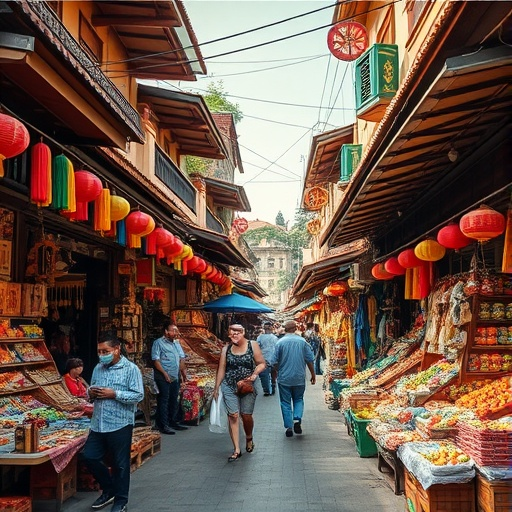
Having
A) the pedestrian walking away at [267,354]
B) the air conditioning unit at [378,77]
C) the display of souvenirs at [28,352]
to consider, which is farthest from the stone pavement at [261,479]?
the air conditioning unit at [378,77]

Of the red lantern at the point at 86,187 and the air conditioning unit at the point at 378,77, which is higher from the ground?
the air conditioning unit at the point at 378,77

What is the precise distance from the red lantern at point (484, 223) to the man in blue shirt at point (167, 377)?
245 inches

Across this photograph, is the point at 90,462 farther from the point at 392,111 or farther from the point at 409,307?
the point at 409,307

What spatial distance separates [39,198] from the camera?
5.28 metres

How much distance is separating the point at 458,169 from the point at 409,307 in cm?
625

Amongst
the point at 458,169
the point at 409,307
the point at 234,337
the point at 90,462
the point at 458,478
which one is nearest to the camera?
the point at 458,478

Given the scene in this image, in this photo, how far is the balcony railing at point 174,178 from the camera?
49.8ft

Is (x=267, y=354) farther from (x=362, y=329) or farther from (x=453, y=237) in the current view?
(x=453, y=237)

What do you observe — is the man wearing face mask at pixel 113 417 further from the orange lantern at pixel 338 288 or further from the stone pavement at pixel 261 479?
the orange lantern at pixel 338 288

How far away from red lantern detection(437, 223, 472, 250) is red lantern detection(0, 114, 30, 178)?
16.4ft

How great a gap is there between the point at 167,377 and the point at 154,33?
7490mm

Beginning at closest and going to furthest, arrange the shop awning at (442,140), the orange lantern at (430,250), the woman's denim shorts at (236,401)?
the shop awning at (442,140) < the orange lantern at (430,250) < the woman's denim shorts at (236,401)

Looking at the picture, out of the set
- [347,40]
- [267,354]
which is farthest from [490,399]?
[267,354]

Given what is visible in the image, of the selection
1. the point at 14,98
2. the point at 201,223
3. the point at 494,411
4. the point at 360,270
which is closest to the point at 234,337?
the point at 494,411
